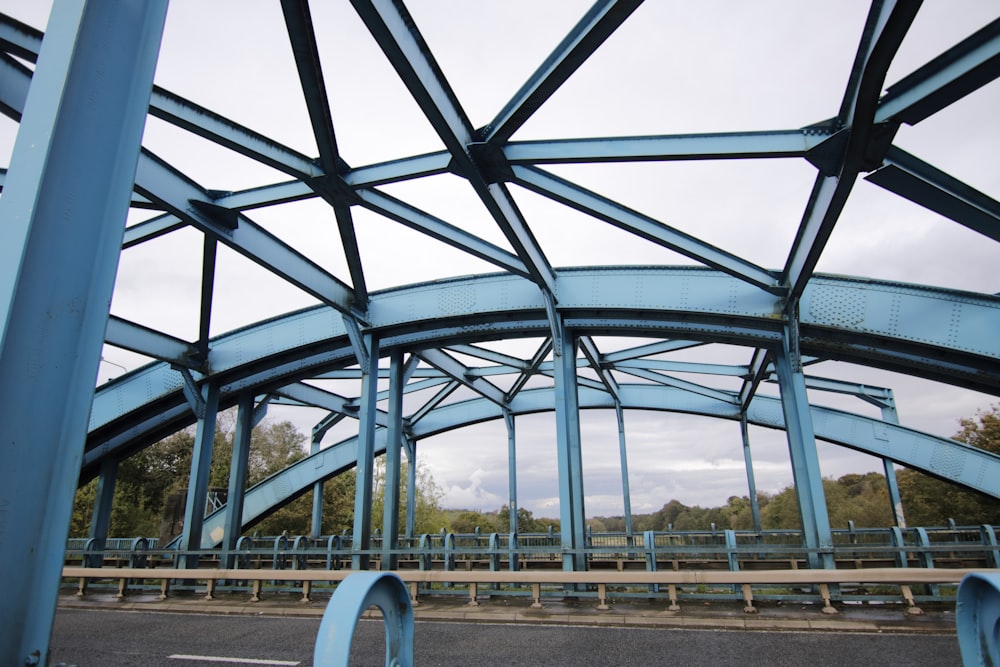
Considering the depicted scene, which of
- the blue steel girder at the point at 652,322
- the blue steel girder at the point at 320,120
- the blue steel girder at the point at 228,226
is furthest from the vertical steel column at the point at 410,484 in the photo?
the blue steel girder at the point at 320,120

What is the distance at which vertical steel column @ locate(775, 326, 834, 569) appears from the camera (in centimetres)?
1120

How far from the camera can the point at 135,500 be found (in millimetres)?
37656

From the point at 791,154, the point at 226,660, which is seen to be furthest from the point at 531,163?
the point at 226,660

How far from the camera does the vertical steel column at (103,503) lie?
18.0 metres

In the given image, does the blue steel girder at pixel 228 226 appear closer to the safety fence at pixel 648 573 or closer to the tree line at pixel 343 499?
the safety fence at pixel 648 573

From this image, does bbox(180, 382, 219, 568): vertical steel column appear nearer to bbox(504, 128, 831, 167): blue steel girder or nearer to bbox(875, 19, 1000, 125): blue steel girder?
bbox(504, 128, 831, 167): blue steel girder

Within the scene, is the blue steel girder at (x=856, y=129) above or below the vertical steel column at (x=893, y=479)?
above

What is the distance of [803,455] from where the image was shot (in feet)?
38.7

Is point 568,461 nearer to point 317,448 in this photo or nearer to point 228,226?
point 228,226

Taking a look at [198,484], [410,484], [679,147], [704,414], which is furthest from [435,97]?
[410,484]

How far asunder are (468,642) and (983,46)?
9.13 metres

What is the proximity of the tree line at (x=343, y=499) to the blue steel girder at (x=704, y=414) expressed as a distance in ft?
6.21

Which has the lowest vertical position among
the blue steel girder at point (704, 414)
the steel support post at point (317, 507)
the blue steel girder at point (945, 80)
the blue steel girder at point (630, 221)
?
the steel support post at point (317, 507)

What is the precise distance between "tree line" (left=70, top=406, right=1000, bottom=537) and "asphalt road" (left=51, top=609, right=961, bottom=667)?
12044 mm
